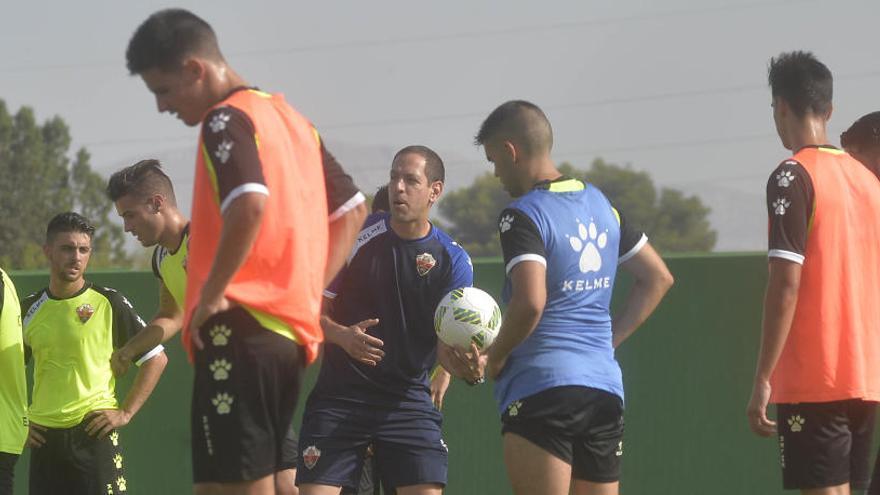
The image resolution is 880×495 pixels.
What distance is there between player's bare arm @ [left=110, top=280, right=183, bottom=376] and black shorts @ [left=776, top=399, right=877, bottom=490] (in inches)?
136

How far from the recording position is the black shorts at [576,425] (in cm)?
605

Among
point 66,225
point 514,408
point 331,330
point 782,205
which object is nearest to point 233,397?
point 514,408

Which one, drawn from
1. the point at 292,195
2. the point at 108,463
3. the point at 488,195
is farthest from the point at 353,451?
the point at 488,195

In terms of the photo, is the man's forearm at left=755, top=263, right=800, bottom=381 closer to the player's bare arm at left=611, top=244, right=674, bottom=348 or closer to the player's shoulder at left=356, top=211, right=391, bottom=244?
the player's bare arm at left=611, top=244, right=674, bottom=348

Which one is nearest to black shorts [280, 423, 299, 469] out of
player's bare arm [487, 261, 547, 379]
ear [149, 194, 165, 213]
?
ear [149, 194, 165, 213]

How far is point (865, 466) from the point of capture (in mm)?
6383

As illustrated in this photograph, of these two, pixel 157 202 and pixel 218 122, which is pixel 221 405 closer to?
pixel 218 122

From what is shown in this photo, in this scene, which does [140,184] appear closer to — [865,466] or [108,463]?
[108,463]

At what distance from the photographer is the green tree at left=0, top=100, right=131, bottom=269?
81.2 m

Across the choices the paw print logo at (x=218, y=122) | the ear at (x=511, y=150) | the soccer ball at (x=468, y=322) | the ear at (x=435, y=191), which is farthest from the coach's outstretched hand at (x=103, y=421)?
the paw print logo at (x=218, y=122)

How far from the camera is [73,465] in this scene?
876 centimetres

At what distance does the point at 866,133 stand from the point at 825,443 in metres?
1.76

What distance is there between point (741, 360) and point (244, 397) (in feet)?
20.4

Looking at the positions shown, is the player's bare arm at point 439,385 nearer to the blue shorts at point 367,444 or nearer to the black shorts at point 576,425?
the blue shorts at point 367,444
